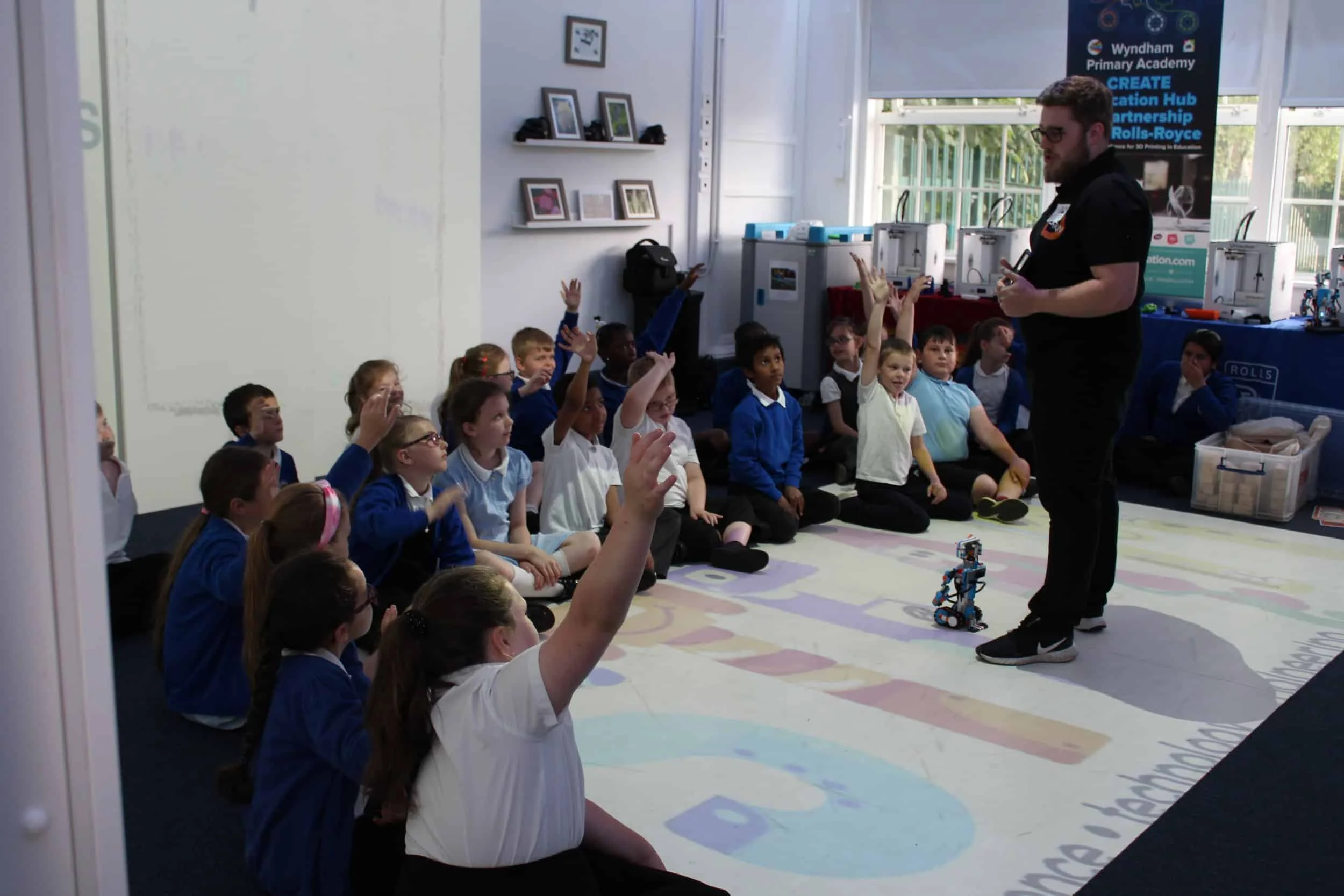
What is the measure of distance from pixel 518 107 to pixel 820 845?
4921 millimetres

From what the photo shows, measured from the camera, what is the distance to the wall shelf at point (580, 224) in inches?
259

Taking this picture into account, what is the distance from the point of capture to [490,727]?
62.2 inches

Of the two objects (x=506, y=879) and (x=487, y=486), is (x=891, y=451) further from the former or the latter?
(x=506, y=879)

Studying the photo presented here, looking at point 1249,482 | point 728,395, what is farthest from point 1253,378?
point 728,395

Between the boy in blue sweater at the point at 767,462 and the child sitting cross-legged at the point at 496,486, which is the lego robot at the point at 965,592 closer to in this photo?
the boy in blue sweater at the point at 767,462

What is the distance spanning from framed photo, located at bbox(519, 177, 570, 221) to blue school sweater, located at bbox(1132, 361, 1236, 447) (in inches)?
123

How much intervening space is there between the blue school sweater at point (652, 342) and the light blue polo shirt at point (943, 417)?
105cm

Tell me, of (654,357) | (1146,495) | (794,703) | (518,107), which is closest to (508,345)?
(518,107)

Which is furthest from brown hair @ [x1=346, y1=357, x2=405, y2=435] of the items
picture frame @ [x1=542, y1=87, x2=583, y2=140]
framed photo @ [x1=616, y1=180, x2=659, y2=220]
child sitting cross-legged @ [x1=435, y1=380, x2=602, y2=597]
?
framed photo @ [x1=616, y1=180, x2=659, y2=220]

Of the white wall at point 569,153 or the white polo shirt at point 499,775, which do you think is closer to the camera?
the white polo shirt at point 499,775

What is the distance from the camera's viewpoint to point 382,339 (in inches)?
203

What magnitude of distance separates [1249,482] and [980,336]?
1257 millimetres

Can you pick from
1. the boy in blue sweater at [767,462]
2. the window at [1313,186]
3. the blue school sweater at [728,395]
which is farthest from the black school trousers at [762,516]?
the window at [1313,186]

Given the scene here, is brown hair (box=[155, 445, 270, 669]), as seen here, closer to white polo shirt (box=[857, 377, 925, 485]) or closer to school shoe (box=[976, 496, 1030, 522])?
white polo shirt (box=[857, 377, 925, 485])
